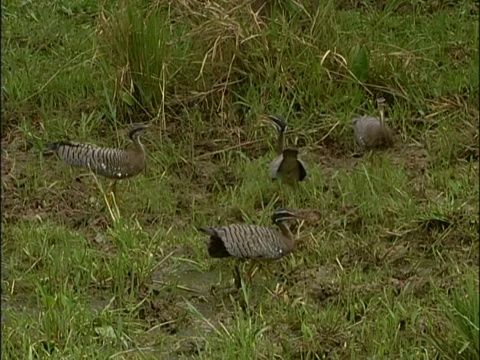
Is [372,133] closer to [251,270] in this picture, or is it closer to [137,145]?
[137,145]

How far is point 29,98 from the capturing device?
284 inches

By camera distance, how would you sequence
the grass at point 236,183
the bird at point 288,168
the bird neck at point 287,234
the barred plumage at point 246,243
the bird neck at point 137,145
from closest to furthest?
the grass at point 236,183
the barred plumage at point 246,243
the bird neck at point 287,234
the bird at point 288,168
the bird neck at point 137,145

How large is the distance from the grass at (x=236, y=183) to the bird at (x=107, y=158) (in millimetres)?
146

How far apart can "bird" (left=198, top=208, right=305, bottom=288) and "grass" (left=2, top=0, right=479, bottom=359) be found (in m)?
0.13

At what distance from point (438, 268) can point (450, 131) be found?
1.51 meters

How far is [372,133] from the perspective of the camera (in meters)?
6.52

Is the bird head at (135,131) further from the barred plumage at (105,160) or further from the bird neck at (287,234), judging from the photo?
the bird neck at (287,234)

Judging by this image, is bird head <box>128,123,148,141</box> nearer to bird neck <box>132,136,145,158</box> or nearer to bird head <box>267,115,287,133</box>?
bird neck <box>132,136,145,158</box>

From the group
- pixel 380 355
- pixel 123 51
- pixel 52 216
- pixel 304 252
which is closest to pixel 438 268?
pixel 304 252

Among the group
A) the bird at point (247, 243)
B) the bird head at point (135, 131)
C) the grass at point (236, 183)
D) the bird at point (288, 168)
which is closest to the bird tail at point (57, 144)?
the grass at point (236, 183)

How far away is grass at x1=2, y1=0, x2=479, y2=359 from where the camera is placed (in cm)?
470

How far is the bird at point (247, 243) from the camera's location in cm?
514

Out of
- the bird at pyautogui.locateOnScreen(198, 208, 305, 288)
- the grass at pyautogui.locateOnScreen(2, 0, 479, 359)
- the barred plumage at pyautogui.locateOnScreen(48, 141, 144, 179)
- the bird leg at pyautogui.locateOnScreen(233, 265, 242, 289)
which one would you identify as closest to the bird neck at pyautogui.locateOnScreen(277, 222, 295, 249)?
the bird at pyautogui.locateOnScreen(198, 208, 305, 288)

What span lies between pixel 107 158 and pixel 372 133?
4.66 feet
